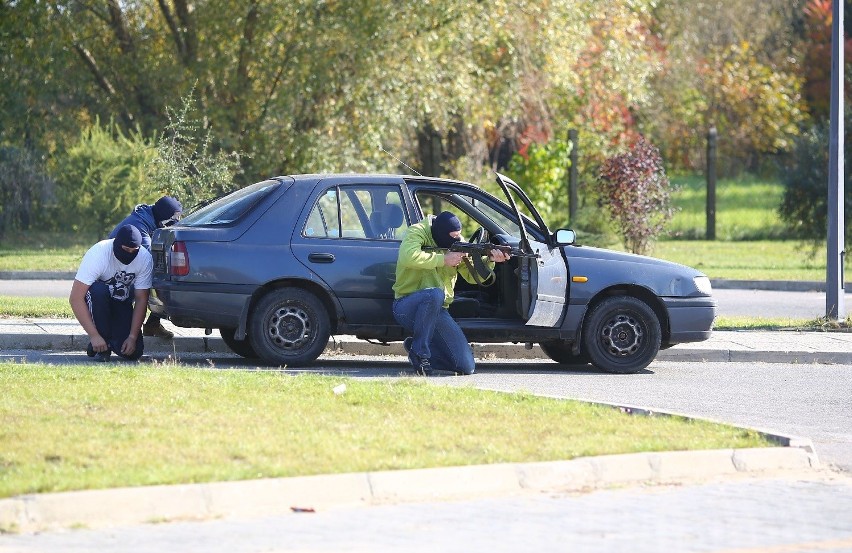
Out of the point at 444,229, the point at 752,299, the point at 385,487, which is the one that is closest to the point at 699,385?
the point at 444,229

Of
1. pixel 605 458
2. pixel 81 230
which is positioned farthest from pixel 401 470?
pixel 81 230

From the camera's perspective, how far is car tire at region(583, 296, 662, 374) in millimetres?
12484

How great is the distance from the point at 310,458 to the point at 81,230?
76.3 feet

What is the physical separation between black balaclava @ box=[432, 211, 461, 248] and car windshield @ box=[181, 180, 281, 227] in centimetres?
150

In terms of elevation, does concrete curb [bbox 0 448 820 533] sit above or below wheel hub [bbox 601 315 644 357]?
below

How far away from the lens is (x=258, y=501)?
22.4 ft

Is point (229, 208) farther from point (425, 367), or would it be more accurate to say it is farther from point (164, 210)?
point (425, 367)

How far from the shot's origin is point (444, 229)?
11.6m

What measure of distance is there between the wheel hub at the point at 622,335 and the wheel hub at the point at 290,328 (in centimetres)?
259

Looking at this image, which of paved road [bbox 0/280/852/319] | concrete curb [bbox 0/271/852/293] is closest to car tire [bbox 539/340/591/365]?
paved road [bbox 0/280/852/319]

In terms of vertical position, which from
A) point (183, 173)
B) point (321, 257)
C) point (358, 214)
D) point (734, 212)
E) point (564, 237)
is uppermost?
point (183, 173)

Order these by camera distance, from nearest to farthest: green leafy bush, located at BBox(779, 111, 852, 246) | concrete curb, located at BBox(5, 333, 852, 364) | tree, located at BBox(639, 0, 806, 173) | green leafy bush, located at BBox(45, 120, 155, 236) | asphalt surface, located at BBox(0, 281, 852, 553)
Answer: asphalt surface, located at BBox(0, 281, 852, 553) < concrete curb, located at BBox(5, 333, 852, 364) < green leafy bush, located at BBox(779, 111, 852, 246) < green leafy bush, located at BBox(45, 120, 155, 236) < tree, located at BBox(639, 0, 806, 173)

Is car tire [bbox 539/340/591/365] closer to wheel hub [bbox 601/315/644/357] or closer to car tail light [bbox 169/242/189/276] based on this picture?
wheel hub [bbox 601/315/644/357]

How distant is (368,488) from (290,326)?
197 inches
